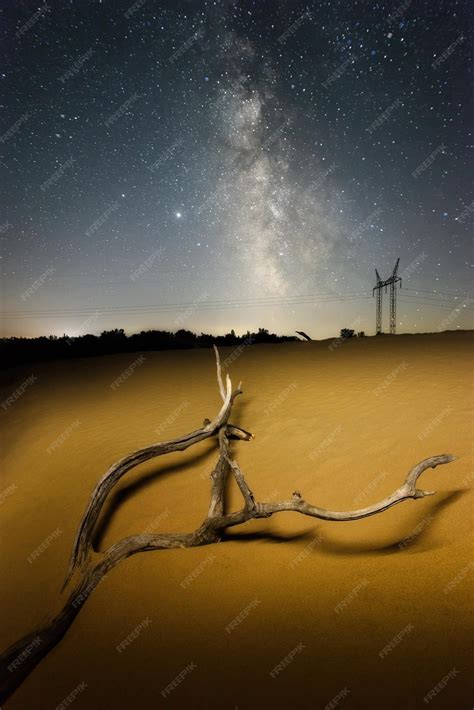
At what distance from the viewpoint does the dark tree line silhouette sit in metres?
22.0

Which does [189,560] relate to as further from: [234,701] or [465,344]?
[465,344]

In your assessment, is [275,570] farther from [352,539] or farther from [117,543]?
[117,543]

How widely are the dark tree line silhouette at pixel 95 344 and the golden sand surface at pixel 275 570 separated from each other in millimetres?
15426

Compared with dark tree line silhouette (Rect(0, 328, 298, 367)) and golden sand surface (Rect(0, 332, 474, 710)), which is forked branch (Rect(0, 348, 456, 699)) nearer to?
golden sand surface (Rect(0, 332, 474, 710))

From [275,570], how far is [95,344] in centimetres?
2473

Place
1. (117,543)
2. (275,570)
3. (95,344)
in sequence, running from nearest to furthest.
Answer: (275,570), (117,543), (95,344)

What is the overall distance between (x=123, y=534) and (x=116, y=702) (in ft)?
7.17

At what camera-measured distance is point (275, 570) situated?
10.8 feet

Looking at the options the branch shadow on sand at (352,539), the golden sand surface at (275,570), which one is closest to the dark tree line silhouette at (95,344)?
the golden sand surface at (275,570)

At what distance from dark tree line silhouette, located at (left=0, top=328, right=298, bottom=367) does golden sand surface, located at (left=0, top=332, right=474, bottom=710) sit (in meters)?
15.4

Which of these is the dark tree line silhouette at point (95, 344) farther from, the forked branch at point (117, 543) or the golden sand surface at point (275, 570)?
the forked branch at point (117, 543)

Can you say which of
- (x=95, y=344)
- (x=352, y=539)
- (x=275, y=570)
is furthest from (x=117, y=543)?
(x=95, y=344)

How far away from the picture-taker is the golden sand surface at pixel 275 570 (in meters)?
2.26

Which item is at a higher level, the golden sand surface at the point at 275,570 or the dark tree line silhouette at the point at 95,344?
the dark tree line silhouette at the point at 95,344
